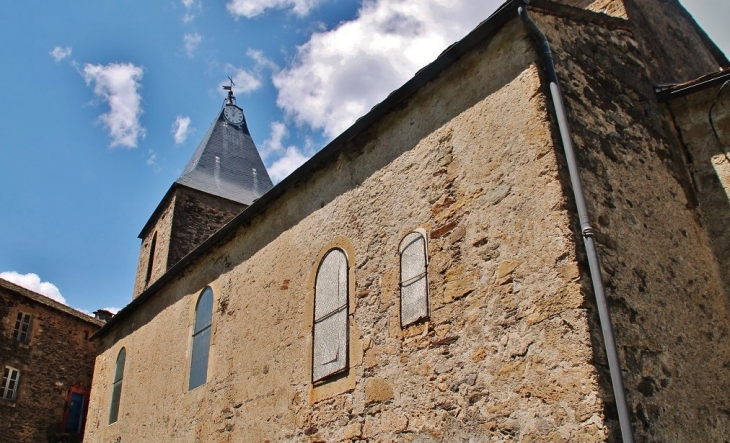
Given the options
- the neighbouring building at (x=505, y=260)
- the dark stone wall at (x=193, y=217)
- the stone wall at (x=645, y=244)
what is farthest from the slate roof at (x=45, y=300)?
the stone wall at (x=645, y=244)

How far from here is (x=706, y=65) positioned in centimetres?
812

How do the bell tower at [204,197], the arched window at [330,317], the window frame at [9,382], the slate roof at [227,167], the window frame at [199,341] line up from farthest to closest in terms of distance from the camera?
the slate roof at [227,167]
the window frame at [9,382]
the bell tower at [204,197]
the window frame at [199,341]
the arched window at [330,317]

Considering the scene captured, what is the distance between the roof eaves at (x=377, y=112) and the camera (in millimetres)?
4984

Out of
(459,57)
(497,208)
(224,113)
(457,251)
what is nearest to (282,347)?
(457,251)

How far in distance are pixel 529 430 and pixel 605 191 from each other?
1.88m

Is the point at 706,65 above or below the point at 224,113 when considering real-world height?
below

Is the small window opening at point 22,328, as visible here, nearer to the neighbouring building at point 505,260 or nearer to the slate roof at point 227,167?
the slate roof at point 227,167

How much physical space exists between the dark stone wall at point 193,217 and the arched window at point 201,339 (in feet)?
25.7

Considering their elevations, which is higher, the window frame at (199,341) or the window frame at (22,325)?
the window frame at (22,325)

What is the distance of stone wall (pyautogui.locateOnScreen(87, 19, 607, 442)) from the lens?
3.95 m

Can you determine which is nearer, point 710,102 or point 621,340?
point 621,340

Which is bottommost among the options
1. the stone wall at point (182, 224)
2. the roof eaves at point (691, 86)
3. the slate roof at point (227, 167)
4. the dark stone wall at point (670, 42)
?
the roof eaves at point (691, 86)

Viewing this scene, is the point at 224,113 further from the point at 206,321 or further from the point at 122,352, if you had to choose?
the point at 206,321

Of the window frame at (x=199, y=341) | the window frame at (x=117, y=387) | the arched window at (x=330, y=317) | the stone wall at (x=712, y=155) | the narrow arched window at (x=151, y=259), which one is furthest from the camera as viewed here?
the narrow arched window at (x=151, y=259)
